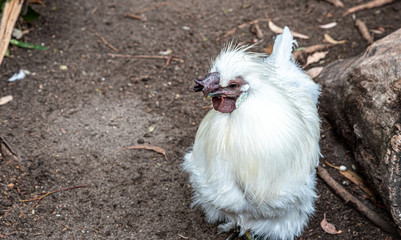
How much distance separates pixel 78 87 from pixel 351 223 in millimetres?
3266

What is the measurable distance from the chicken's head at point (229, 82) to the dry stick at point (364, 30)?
10.8 feet

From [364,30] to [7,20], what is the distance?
440 cm

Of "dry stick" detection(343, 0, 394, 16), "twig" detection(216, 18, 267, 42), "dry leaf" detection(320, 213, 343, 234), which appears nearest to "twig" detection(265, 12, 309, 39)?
"twig" detection(216, 18, 267, 42)

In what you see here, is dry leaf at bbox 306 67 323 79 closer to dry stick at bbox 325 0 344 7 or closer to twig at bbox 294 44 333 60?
twig at bbox 294 44 333 60

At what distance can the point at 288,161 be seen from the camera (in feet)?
9.96

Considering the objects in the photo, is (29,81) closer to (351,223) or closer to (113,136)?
(113,136)

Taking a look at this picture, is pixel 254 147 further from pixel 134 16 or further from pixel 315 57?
pixel 134 16

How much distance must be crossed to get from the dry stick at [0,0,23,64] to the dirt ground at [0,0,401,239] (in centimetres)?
31

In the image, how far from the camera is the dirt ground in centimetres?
378

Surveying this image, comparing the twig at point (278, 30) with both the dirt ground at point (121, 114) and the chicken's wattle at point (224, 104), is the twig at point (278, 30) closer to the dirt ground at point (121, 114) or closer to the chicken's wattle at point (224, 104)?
the dirt ground at point (121, 114)

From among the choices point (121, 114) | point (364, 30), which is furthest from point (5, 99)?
point (364, 30)

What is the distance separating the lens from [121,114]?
4.84m

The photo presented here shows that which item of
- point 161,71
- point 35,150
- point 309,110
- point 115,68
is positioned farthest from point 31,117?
point 309,110

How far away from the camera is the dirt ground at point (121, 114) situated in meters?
3.78
